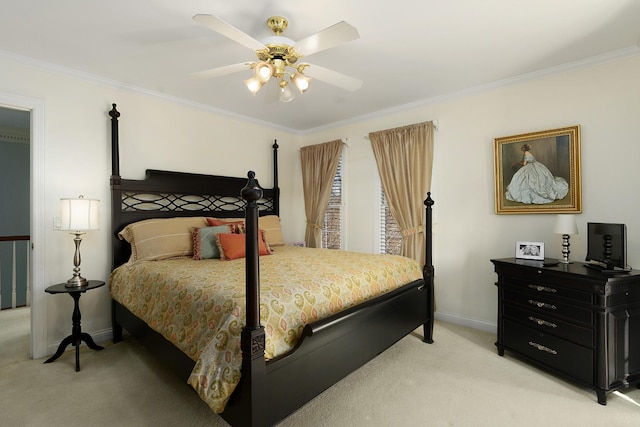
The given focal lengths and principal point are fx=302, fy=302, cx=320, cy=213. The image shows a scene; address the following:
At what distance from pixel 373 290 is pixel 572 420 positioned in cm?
138

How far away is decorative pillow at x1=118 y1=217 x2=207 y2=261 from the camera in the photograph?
9.29ft

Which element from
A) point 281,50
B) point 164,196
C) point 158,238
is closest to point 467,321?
point 281,50

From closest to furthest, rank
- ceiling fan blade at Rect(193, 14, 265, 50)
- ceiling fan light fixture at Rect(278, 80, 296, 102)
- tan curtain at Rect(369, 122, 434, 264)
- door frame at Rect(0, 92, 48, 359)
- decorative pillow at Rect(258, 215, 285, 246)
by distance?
ceiling fan blade at Rect(193, 14, 265, 50)
ceiling fan light fixture at Rect(278, 80, 296, 102)
door frame at Rect(0, 92, 48, 359)
tan curtain at Rect(369, 122, 434, 264)
decorative pillow at Rect(258, 215, 285, 246)

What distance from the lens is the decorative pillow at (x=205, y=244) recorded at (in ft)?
9.61

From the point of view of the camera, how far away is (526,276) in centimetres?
245

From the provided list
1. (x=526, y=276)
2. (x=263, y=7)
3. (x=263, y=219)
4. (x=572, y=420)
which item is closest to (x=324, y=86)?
(x=263, y=7)

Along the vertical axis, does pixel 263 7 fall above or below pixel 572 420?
above

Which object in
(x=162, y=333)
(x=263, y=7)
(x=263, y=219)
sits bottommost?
(x=162, y=333)

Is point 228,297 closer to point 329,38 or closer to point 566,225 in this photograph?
point 329,38

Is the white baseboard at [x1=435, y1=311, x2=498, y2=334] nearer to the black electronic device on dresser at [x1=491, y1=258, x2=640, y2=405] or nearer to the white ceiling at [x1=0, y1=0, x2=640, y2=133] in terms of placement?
the black electronic device on dresser at [x1=491, y1=258, x2=640, y2=405]

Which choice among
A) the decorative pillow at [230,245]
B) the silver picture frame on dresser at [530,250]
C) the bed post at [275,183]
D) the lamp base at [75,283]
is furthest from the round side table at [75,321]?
the silver picture frame on dresser at [530,250]

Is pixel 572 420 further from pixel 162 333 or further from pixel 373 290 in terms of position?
pixel 162 333

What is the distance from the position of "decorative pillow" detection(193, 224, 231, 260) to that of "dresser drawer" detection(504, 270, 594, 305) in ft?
8.80

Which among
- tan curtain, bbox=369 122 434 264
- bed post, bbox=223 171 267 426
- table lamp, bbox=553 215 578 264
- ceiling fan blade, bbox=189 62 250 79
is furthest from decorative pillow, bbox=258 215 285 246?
table lamp, bbox=553 215 578 264
